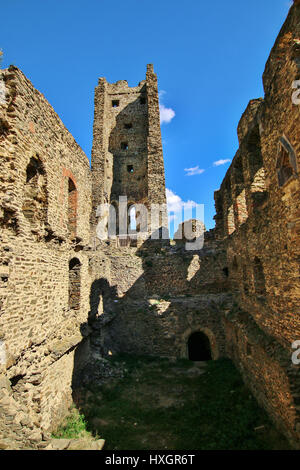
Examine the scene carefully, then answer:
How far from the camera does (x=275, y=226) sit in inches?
236

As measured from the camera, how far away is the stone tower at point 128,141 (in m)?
18.7

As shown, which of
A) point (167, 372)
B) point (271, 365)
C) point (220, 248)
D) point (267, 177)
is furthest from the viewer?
point (220, 248)

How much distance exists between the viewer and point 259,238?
7227mm

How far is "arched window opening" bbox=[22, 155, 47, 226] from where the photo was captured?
271 inches

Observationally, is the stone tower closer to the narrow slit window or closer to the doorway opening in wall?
the narrow slit window

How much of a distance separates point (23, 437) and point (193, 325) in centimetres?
908

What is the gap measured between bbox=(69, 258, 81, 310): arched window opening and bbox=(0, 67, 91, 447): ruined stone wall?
0.36ft

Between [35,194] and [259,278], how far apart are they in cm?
722

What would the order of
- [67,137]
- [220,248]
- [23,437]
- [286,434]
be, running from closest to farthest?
[23,437] < [286,434] < [67,137] < [220,248]

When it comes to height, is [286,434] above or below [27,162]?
below

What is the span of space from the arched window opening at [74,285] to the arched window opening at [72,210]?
3.93 ft

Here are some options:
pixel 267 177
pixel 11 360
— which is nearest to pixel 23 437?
pixel 11 360

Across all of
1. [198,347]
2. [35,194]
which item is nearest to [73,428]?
[35,194]

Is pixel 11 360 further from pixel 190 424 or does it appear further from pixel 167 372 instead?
pixel 167 372
